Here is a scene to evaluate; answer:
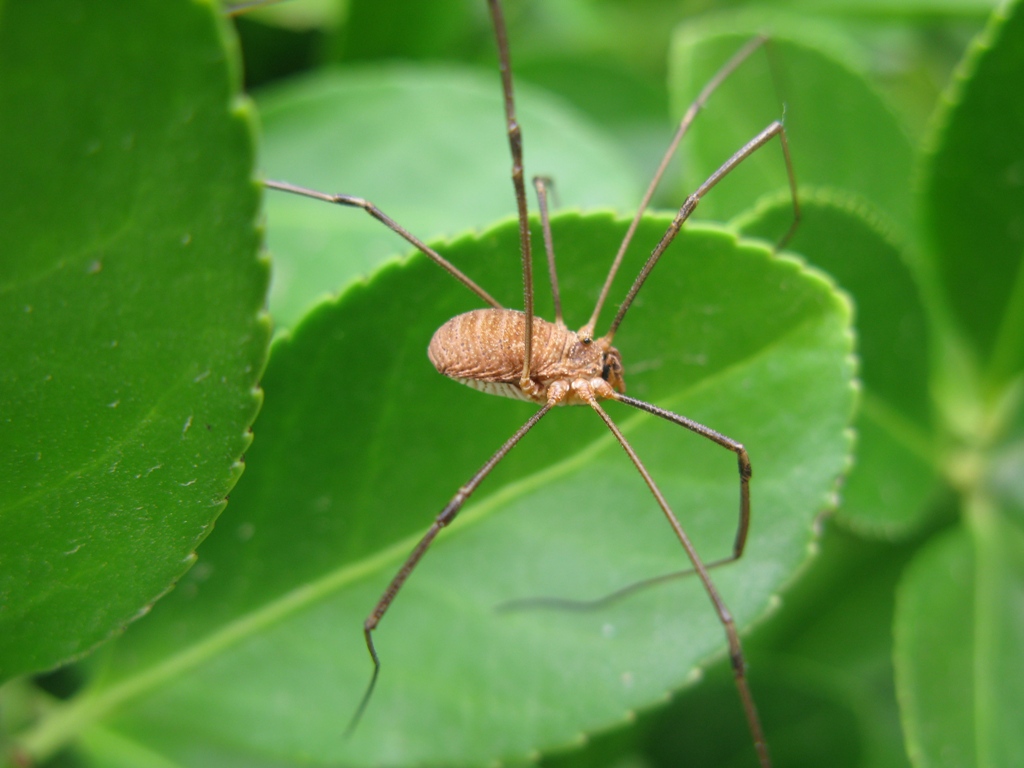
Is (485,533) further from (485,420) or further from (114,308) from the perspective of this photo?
(114,308)

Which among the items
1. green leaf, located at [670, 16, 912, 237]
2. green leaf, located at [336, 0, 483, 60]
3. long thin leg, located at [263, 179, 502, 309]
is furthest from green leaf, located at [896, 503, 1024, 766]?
green leaf, located at [336, 0, 483, 60]

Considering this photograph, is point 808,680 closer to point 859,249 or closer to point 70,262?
point 859,249

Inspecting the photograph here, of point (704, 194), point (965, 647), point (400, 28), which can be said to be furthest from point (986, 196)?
point (400, 28)

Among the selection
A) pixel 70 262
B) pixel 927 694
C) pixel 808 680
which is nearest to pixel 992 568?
pixel 927 694

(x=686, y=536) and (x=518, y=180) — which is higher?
(x=518, y=180)

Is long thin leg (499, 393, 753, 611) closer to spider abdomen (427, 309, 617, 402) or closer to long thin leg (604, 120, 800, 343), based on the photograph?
long thin leg (604, 120, 800, 343)
